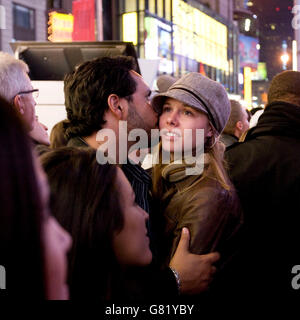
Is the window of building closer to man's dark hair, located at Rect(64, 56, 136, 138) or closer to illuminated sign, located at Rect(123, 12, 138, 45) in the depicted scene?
illuminated sign, located at Rect(123, 12, 138, 45)

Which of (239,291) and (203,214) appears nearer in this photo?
(203,214)

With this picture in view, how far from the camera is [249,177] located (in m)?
2.67

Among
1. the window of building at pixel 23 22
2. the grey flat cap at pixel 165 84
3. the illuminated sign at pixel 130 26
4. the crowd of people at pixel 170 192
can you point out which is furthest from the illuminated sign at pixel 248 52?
the crowd of people at pixel 170 192

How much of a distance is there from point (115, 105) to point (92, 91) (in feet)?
0.50

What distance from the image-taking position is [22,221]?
682 mm

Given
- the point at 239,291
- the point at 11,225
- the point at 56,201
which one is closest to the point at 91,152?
the point at 56,201

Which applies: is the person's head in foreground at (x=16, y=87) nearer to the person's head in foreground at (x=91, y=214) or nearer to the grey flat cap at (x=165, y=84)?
the person's head in foreground at (x=91, y=214)

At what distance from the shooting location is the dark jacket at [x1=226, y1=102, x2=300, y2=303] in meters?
2.53

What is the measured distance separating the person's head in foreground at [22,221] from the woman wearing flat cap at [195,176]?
1.46 m

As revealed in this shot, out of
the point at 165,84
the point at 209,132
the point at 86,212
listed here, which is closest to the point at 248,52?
the point at 165,84

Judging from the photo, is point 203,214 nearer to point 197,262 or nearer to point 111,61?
point 197,262

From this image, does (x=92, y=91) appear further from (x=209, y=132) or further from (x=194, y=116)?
(x=209, y=132)

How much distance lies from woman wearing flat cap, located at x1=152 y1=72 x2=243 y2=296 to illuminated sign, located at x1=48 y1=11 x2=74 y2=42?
13.5 m
